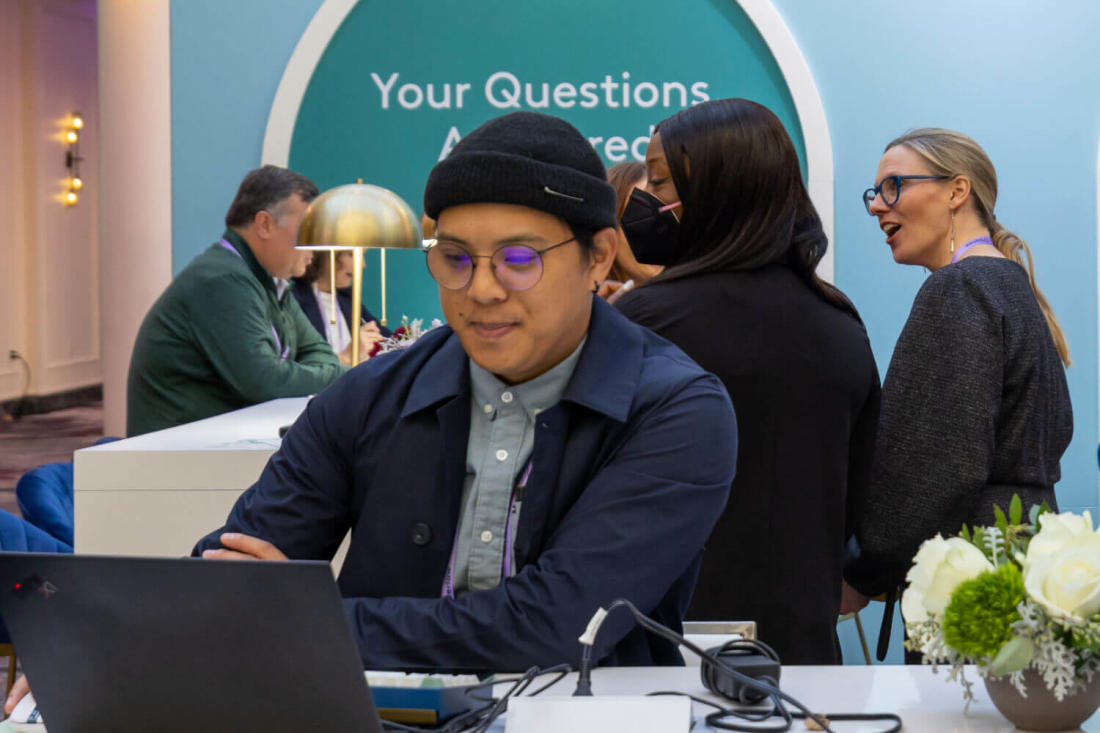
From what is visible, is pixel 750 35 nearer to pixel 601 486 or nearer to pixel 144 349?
pixel 144 349

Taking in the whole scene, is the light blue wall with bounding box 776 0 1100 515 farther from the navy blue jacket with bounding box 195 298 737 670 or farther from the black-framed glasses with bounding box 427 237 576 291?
the black-framed glasses with bounding box 427 237 576 291

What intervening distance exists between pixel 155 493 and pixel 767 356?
1.67m

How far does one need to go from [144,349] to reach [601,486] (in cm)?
297

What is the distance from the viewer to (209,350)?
4465mm

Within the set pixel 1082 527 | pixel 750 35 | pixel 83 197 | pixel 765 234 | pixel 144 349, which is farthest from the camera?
pixel 83 197

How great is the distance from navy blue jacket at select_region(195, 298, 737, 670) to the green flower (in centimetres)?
47

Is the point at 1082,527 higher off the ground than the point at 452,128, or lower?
lower

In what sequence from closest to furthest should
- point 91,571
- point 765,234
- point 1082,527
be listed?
1. point 91,571
2. point 1082,527
3. point 765,234

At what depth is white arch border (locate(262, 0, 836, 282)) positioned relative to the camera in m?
5.77

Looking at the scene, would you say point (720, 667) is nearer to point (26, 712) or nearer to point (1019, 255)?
point (26, 712)

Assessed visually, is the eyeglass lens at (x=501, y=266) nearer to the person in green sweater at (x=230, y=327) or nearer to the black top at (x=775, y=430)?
the black top at (x=775, y=430)

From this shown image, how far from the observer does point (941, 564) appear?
4.93 ft

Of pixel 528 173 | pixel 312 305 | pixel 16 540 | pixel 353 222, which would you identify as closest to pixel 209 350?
pixel 353 222

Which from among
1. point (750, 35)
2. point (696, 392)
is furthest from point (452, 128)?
point (696, 392)
